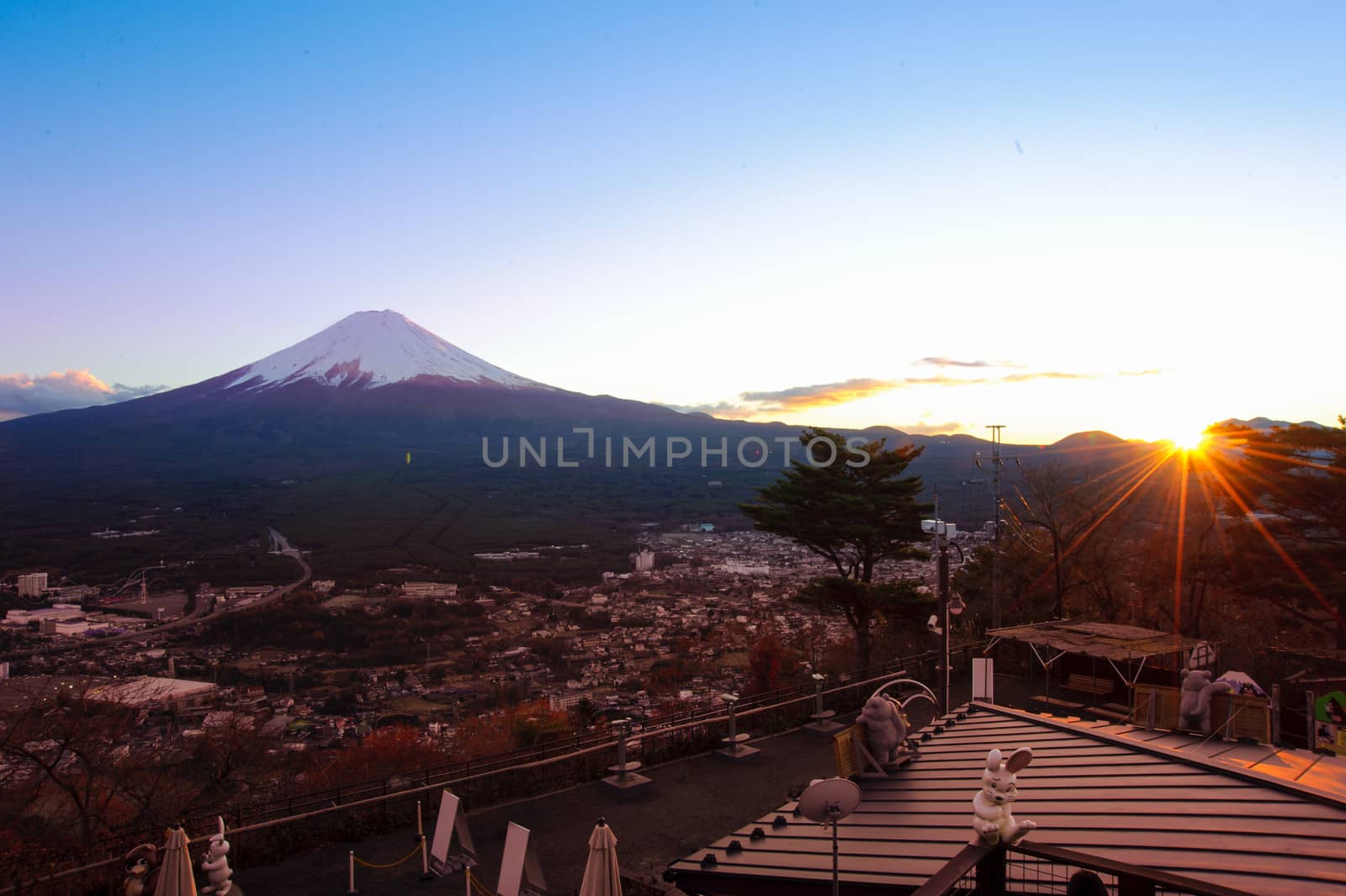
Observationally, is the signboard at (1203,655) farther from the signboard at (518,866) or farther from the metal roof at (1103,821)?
the signboard at (518,866)

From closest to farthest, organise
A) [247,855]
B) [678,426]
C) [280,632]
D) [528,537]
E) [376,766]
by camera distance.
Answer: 1. [247,855]
2. [376,766]
3. [280,632]
4. [528,537]
5. [678,426]

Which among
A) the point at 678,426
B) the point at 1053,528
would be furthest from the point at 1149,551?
the point at 678,426

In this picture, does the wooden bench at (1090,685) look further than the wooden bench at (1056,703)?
Yes

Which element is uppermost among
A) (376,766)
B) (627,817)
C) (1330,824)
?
(1330,824)

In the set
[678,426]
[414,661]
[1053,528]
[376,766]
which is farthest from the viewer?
[678,426]

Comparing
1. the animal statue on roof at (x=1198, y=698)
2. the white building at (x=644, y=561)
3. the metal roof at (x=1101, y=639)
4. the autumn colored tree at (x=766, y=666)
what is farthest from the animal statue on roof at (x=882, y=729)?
the white building at (x=644, y=561)

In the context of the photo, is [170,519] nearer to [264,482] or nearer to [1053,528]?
[264,482]
